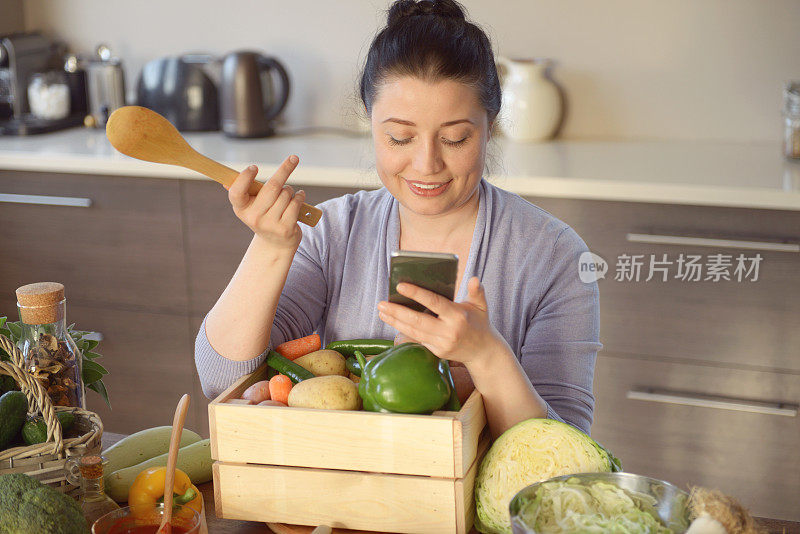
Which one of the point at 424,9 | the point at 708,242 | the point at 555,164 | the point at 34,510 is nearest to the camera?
the point at 34,510

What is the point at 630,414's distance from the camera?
7.84ft

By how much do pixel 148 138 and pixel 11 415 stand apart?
0.35 meters

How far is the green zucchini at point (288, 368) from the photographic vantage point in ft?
3.69

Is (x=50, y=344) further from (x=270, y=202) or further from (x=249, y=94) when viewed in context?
(x=249, y=94)

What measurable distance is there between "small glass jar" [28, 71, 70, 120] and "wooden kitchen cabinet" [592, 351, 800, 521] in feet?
6.47

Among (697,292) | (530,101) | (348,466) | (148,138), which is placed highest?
(148,138)

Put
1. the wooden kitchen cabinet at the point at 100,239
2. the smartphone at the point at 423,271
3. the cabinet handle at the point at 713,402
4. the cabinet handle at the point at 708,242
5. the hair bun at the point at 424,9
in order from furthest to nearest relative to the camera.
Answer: the wooden kitchen cabinet at the point at 100,239 → the cabinet handle at the point at 713,402 → the cabinet handle at the point at 708,242 → the hair bun at the point at 424,9 → the smartphone at the point at 423,271

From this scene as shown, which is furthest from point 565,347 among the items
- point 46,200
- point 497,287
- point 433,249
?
point 46,200

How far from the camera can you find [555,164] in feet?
7.98

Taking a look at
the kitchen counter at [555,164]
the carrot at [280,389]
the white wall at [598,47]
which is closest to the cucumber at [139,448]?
the carrot at [280,389]

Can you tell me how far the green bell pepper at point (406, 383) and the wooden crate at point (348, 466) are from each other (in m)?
0.02

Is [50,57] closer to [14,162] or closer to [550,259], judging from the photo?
[14,162]

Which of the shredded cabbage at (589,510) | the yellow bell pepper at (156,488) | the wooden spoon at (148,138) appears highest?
the wooden spoon at (148,138)

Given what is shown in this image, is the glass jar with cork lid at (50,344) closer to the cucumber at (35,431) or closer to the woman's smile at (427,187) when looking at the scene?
Result: the cucumber at (35,431)
